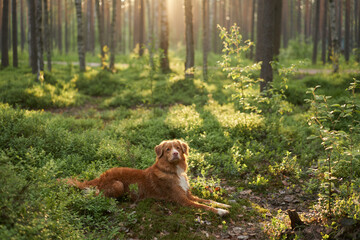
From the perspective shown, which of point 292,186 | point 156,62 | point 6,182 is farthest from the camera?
point 156,62

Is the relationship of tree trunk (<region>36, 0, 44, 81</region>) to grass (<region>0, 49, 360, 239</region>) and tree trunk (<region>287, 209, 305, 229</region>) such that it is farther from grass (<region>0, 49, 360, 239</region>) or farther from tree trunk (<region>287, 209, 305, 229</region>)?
tree trunk (<region>287, 209, 305, 229</region>)

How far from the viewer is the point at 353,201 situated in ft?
14.0

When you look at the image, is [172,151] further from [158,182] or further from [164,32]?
[164,32]

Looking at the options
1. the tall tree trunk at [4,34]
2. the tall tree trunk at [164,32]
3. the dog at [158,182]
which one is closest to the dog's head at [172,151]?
the dog at [158,182]

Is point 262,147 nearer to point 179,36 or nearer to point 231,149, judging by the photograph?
point 231,149

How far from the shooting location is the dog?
5.45 metres

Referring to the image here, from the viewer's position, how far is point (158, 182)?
18.4 feet

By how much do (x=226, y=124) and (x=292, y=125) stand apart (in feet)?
6.98

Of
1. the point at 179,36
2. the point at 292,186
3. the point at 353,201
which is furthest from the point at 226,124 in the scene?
the point at 179,36

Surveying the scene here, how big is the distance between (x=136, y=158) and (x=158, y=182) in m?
1.96

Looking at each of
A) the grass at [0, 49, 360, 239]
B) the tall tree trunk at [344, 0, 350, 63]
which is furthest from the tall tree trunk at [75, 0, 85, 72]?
the tall tree trunk at [344, 0, 350, 63]

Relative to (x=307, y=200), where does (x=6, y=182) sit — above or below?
above

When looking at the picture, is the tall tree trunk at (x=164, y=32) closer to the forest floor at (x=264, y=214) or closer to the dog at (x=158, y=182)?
the forest floor at (x=264, y=214)

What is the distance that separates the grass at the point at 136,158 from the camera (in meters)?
4.29
